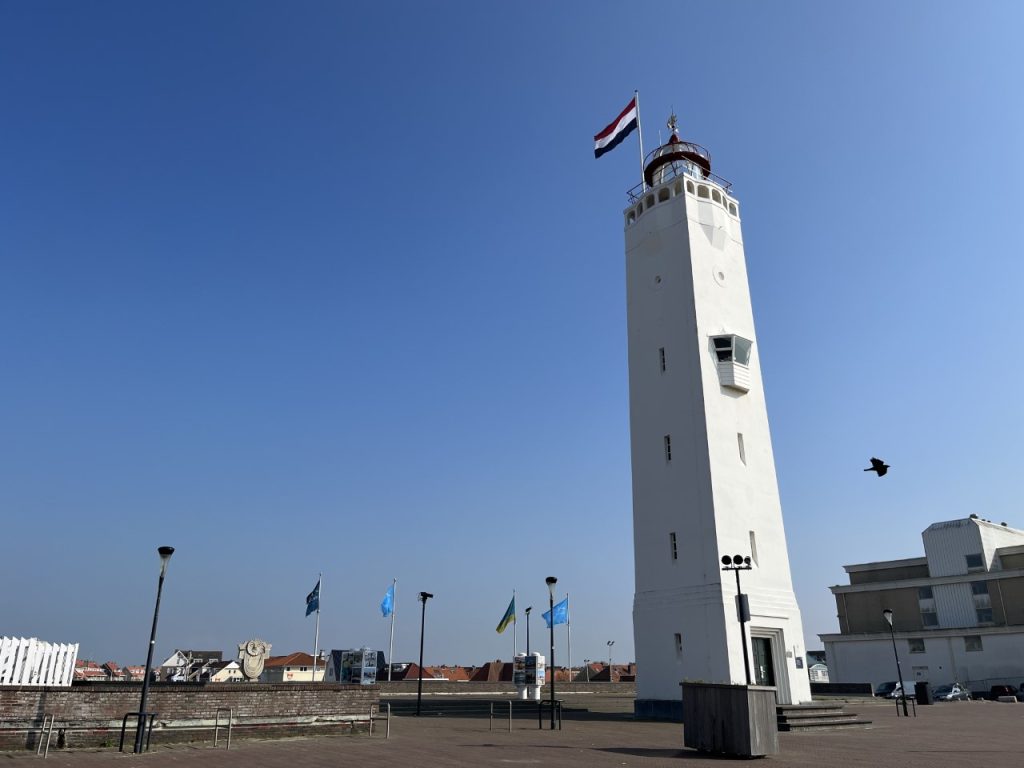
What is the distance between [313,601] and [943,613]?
51934 millimetres

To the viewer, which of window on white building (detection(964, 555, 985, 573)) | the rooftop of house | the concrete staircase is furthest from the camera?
the rooftop of house

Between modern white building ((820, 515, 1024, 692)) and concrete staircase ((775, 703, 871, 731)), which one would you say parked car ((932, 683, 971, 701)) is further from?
concrete staircase ((775, 703, 871, 731))

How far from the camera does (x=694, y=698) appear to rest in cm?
1905

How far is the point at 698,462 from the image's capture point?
3244cm

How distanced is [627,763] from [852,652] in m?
Answer: 57.8

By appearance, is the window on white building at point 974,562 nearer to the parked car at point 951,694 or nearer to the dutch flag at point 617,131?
the parked car at point 951,694

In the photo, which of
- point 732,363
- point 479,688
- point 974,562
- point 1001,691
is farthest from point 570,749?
point 974,562

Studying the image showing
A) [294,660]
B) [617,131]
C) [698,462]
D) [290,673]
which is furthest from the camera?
[294,660]

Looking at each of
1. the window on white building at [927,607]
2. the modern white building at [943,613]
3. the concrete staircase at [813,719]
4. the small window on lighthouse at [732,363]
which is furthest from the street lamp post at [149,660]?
the window on white building at [927,607]

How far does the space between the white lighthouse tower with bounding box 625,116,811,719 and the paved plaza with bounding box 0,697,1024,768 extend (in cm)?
438

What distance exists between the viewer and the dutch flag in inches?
1656

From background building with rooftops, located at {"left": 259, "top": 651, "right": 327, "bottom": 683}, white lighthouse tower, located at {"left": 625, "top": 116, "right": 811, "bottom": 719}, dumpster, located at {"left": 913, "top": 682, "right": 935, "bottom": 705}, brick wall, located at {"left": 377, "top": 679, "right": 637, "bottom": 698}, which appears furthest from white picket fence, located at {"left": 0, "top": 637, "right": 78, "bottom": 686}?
dumpster, located at {"left": 913, "top": 682, "right": 935, "bottom": 705}

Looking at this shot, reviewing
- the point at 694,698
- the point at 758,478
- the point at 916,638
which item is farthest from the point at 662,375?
the point at 916,638

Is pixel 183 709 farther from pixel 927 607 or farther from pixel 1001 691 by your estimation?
pixel 927 607
